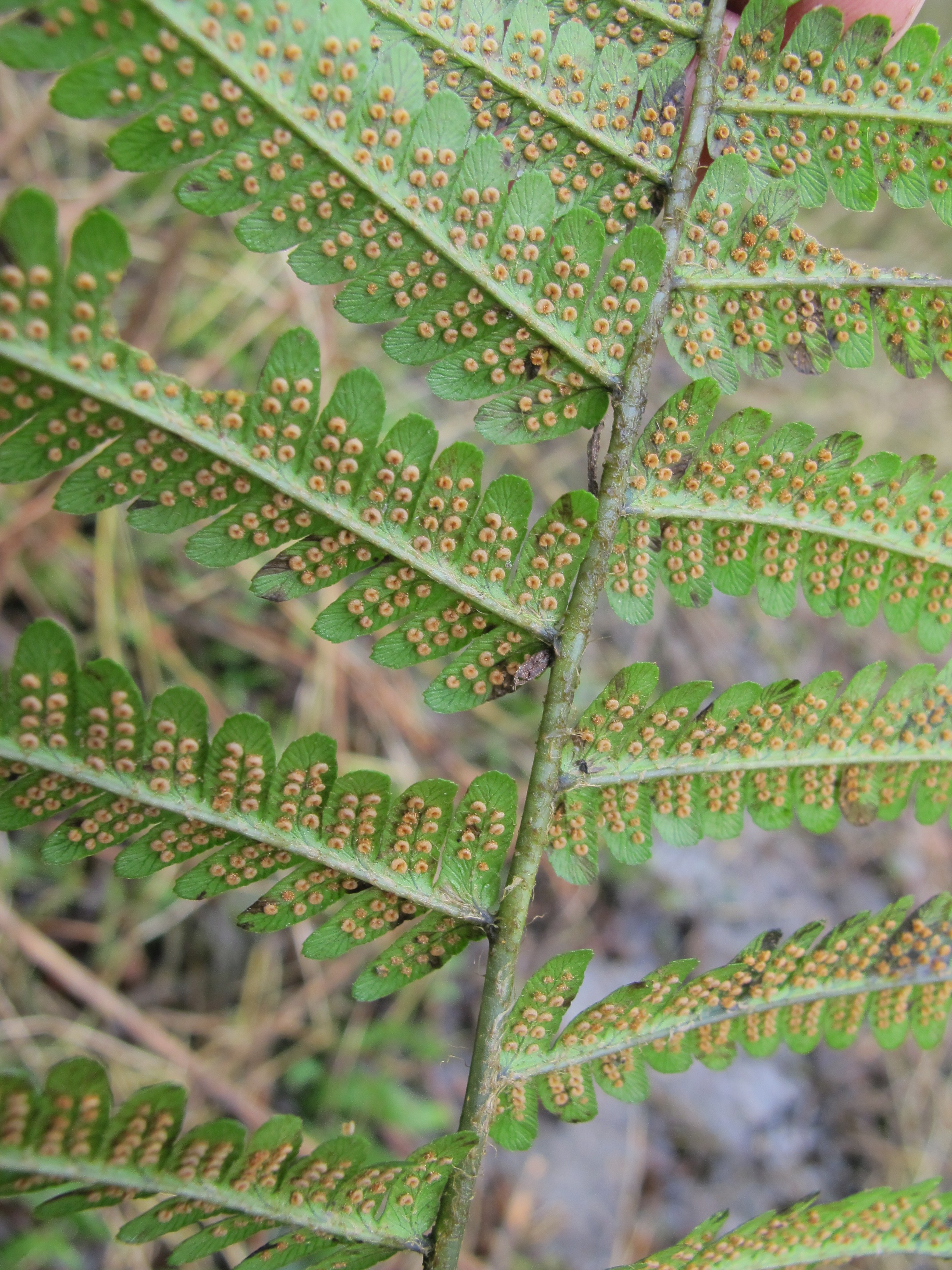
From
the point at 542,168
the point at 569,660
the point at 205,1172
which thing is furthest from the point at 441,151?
the point at 205,1172

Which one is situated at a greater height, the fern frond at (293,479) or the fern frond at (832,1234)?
the fern frond at (293,479)

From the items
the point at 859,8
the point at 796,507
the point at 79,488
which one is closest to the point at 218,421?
the point at 79,488

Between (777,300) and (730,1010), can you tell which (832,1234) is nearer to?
(730,1010)

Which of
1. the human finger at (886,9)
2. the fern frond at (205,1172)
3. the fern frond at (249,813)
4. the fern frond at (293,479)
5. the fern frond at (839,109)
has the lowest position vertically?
the fern frond at (205,1172)

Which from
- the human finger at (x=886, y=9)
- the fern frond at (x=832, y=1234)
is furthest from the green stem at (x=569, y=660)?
the human finger at (x=886, y=9)

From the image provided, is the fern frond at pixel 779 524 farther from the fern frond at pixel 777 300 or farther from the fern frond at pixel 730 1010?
the fern frond at pixel 730 1010

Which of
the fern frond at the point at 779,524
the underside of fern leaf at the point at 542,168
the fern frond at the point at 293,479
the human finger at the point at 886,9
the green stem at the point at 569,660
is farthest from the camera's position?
the human finger at the point at 886,9
